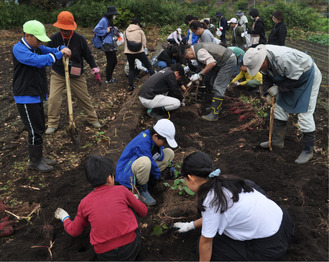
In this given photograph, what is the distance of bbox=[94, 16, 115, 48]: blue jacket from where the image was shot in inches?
265

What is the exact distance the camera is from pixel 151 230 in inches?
122

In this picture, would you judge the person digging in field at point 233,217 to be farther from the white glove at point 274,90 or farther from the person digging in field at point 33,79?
the person digging in field at point 33,79

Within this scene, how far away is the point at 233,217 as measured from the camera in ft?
7.15

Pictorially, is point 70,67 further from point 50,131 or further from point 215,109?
point 215,109

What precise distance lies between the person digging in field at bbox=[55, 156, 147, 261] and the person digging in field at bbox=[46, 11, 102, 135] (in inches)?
117

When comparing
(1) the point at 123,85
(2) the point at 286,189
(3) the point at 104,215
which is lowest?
(1) the point at 123,85

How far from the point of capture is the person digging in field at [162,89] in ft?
18.5

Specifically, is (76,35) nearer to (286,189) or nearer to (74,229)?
(74,229)

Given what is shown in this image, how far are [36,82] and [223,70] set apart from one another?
346cm

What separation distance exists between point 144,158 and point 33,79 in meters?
1.92

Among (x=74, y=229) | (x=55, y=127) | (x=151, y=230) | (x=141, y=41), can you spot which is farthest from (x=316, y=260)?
(x=141, y=41)

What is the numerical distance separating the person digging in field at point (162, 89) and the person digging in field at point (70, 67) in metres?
1.07

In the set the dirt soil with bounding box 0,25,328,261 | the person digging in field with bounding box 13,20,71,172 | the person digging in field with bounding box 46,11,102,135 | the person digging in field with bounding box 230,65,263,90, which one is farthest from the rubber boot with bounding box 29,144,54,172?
the person digging in field with bounding box 230,65,263,90

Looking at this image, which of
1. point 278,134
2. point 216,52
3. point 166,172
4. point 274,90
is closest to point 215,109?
point 216,52
